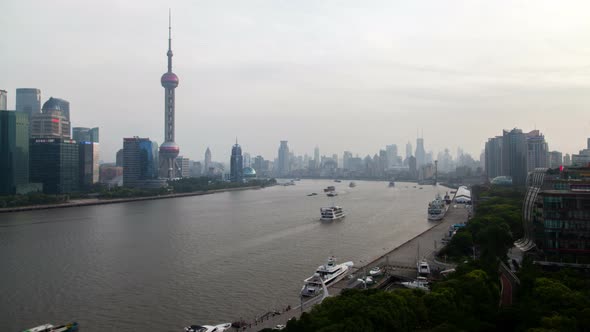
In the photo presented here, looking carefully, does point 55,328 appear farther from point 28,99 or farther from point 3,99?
point 28,99

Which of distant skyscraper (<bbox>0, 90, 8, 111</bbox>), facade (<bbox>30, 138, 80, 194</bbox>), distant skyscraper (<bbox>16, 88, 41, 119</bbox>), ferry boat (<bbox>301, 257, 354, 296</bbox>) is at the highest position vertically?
distant skyscraper (<bbox>16, 88, 41, 119</bbox>)

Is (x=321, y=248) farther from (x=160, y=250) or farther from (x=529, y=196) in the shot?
(x=529, y=196)

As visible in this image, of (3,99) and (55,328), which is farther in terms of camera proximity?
(3,99)

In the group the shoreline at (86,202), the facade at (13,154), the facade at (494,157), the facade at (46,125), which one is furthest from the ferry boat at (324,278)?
the facade at (494,157)

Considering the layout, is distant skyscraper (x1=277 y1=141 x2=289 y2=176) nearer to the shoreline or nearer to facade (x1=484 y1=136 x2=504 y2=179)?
facade (x1=484 y1=136 x2=504 y2=179)

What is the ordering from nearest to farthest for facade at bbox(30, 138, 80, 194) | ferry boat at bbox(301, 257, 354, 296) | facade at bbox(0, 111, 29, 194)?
1. ferry boat at bbox(301, 257, 354, 296)
2. facade at bbox(0, 111, 29, 194)
3. facade at bbox(30, 138, 80, 194)

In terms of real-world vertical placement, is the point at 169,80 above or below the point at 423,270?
above

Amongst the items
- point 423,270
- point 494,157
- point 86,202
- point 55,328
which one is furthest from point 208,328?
point 494,157

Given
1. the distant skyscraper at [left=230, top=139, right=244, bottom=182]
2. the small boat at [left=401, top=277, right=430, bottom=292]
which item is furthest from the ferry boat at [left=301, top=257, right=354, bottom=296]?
the distant skyscraper at [left=230, top=139, right=244, bottom=182]
